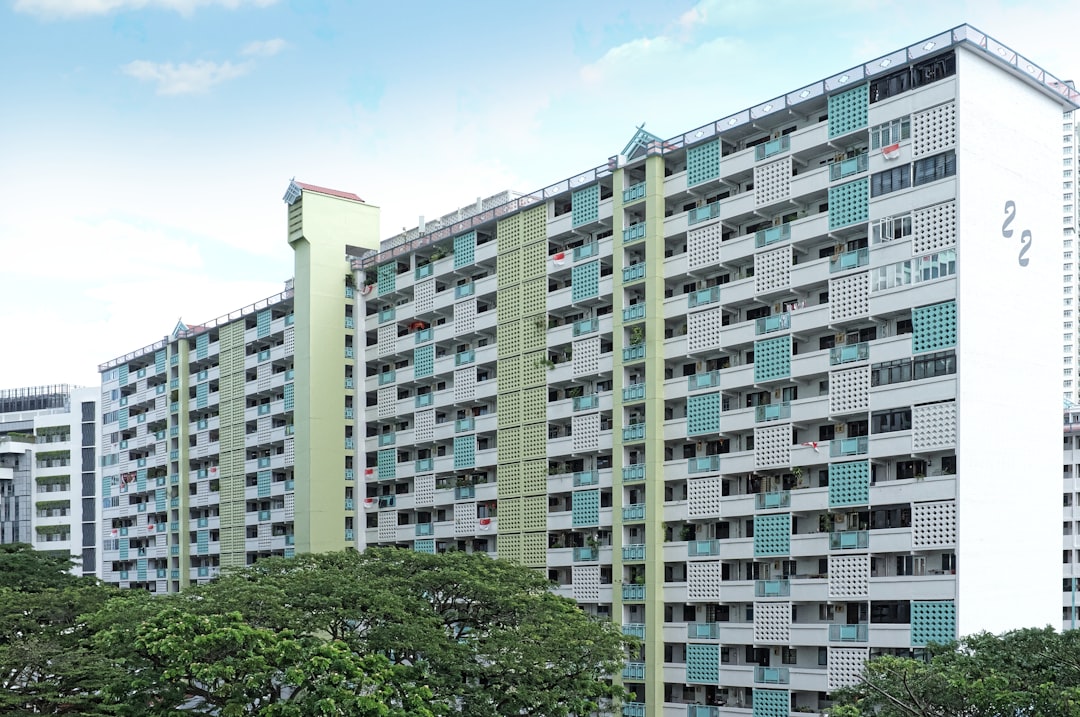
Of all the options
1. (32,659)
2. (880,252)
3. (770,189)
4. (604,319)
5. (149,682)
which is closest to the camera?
(149,682)

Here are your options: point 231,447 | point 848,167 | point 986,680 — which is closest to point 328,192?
point 231,447

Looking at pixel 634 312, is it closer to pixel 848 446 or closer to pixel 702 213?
pixel 702 213

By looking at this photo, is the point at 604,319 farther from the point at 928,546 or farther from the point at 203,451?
the point at 203,451

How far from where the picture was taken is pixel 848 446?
1989 inches

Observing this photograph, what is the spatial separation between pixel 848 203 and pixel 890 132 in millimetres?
3392

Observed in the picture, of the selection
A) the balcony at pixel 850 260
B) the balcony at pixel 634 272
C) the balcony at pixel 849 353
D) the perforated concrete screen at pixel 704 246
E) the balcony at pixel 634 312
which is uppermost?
the perforated concrete screen at pixel 704 246

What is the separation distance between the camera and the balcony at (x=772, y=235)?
54219mm

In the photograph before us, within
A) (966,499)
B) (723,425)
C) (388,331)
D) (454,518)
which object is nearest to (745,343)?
(723,425)

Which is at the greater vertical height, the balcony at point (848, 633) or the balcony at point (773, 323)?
the balcony at point (773, 323)

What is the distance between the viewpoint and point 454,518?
70.9m

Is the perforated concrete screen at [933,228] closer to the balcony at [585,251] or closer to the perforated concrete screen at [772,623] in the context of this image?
the perforated concrete screen at [772,623]

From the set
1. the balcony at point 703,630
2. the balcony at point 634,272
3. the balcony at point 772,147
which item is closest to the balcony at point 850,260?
the balcony at point 772,147

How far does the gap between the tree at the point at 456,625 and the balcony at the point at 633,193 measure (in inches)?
785

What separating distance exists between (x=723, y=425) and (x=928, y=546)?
1170 centimetres
